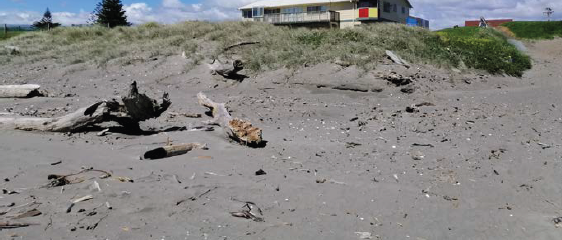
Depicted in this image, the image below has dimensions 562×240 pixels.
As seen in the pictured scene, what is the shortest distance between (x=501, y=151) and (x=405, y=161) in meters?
1.64

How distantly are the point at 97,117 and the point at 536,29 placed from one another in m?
28.7

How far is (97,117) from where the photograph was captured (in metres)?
7.38

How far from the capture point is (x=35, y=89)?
429 inches

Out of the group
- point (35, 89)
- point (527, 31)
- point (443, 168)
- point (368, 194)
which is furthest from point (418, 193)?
point (527, 31)

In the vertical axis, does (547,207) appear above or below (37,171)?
below

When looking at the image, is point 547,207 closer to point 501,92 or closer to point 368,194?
point 368,194

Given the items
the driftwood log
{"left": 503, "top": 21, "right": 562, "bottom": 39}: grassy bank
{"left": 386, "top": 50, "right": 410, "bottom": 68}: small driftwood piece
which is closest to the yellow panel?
{"left": 503, "top": 21, "right": 562, "bottom": 39}: grassy bank

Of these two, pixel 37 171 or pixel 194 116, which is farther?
pixel 194 116

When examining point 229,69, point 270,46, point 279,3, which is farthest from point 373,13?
point 229,69

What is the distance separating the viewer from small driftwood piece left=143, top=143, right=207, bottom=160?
245 inches

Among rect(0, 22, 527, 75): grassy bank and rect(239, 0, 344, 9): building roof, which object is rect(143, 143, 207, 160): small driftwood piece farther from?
rect(239, 0, 344, 9): building roof

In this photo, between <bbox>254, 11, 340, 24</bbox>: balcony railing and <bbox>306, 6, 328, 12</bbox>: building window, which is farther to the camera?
<bbox>306, 6, 328, 12</bbox>: building window

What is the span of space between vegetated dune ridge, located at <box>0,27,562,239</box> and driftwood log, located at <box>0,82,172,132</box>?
0.17 meters

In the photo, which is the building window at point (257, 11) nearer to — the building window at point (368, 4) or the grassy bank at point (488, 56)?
the building window at point (368, 4)
